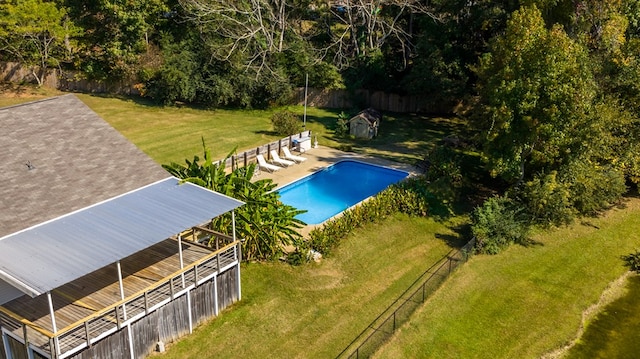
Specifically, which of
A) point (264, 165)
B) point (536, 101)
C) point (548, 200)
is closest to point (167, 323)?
point (264, 165)

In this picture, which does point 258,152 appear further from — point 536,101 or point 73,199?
point 73,199

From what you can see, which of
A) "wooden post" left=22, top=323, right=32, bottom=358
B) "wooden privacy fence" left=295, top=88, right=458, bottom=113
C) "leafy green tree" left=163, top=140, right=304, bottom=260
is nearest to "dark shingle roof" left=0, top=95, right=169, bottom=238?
"leafy green tree" left=163, top=140, right=304, bottom=260

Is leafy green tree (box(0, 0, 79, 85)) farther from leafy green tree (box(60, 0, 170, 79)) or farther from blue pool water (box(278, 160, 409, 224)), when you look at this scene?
blue pool water (box(278, 160, 409, 224))

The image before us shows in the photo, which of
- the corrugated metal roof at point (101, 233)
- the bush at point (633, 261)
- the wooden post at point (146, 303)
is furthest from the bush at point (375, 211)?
the bush at point (633, 261)

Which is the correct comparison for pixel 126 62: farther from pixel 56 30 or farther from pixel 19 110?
pixel 19 110

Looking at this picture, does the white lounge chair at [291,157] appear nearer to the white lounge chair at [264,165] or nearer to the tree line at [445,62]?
the white lounge chair at [264,165]

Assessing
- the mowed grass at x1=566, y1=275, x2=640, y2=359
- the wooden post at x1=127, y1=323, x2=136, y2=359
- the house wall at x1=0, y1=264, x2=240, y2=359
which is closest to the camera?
the house wall at x1=0, y1=264, x2=240, y2=359

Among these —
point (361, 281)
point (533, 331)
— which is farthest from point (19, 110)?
point (533, 331)
